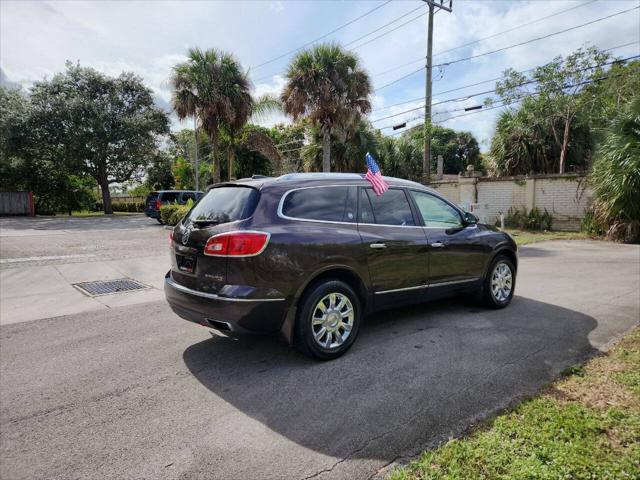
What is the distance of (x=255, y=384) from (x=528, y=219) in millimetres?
16267

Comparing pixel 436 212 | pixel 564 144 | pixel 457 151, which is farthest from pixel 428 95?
pixel 457 151

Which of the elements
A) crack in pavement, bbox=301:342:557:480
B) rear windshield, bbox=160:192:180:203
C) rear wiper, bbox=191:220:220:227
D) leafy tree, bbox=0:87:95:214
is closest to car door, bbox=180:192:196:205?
rear windshield, bbox=160:192:180:203

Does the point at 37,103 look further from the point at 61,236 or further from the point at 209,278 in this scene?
the point at 209,278

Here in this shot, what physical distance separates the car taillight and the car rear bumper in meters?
0.38

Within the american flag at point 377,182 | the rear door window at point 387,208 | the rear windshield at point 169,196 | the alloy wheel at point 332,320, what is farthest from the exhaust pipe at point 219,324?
the rear windshield at point 169,196

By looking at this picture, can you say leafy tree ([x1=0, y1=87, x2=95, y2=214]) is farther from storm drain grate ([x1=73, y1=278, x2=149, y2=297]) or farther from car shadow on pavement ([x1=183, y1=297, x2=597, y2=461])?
car shadow on pavement ([x1=183, y1=297, x2=597, y2=461])

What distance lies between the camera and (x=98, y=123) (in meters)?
26.9

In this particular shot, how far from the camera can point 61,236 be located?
45.1ft

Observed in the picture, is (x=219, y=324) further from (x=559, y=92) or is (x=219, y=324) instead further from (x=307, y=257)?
(x=559, y=92)

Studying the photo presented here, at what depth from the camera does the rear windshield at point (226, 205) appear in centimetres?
363

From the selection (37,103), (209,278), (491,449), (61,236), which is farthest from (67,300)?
(37,103)

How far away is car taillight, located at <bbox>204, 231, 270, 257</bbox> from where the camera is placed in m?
3.37

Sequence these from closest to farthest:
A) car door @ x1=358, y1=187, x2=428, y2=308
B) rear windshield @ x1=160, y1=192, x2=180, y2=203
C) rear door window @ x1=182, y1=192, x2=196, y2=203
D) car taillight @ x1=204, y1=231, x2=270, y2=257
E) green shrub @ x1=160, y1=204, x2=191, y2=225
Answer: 1. car taillight @ x1=204, y1=231, x2=270, y2=257
2. car door @ x1=358, y1=187, x2=428, y2=308
3. green shrub @ x1=160, y1=204, x2=191, y2=225
4. rear windshield @ x1=160, y1=192, x2=180, y2=203
5. rear door window @ x1=182, y1=192, x2=196, y2=203

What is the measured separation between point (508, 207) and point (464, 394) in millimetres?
16302
